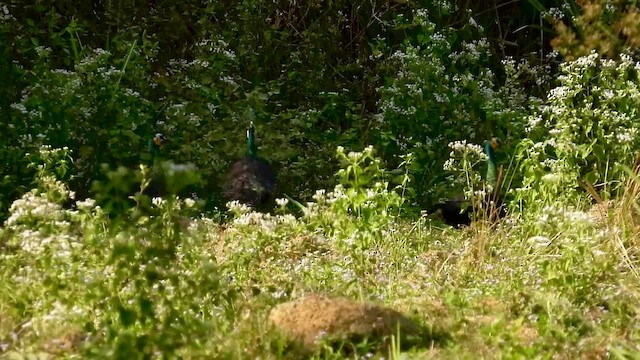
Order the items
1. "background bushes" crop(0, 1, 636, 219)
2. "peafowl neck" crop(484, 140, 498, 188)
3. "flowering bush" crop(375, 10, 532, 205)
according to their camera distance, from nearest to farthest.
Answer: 1. "peafowl neck" crop(484, 140, 498, 188)
2. "background bushes" crop(0, 1, 636, 219)
3. "flowering bush" crop(375, 10, 532, 205)

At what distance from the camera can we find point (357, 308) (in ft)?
13.3

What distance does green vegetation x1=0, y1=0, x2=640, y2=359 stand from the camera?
391 centimetres

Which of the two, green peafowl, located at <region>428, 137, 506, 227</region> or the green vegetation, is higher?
the green vegetation

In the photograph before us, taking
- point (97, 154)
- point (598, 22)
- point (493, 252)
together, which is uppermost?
point (598, 22)

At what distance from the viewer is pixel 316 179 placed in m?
7.18

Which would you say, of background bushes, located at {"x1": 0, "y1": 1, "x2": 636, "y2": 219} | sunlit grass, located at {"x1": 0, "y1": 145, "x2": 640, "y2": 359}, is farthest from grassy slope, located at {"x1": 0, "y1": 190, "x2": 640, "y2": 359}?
background bushes, located at {"x1": 0, "y1": 1, "x2": 636, "y2": 219}

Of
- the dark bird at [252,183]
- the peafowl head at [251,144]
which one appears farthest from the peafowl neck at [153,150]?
the peafowl head at [251,144]

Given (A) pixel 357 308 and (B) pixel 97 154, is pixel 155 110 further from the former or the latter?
(A) pixel 357 308

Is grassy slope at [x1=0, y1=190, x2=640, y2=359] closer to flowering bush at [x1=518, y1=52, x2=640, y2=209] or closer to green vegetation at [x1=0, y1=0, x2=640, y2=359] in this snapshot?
green vegetation at [x1=0, y1=0, x2=640, y2=359]

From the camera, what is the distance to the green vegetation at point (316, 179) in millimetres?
3908

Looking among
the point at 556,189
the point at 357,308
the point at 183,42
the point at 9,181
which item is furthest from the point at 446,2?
the point at 357,308

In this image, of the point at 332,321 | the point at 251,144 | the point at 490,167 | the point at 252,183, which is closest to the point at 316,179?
the point at 251,144

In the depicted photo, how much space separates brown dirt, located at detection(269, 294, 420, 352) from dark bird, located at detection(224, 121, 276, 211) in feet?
8.03

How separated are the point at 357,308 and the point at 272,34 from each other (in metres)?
5.08
